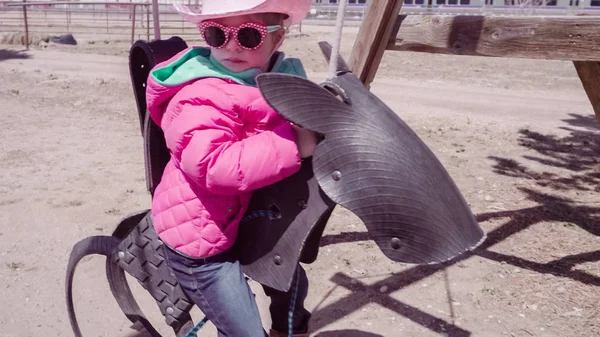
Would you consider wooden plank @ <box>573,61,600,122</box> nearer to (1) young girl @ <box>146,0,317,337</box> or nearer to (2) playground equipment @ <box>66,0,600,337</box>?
Answer: (2) playground equipment @ <box>66,0,600,337</box>

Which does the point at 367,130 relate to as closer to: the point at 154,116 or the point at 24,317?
the point at 154,116

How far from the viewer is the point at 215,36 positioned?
1.58 meters

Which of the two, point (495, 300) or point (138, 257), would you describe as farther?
point (495, 300)

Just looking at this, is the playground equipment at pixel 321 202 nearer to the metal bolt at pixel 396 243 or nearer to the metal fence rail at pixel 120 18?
the metal bolt at pixel 396 243

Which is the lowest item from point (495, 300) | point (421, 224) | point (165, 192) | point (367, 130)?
point (495, 300)

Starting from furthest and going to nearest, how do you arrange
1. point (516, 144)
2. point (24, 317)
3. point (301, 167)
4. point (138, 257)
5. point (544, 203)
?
point (516, 144), point (544, 203), point (24, 317), point (138, 257), point (301, 167)

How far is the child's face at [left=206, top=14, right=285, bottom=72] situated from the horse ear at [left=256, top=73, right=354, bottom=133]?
27cm

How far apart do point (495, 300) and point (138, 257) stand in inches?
94.5

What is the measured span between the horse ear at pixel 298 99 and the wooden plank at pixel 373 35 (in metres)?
1.88

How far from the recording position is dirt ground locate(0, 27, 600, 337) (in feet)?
10.9

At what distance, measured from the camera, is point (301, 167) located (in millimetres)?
1532

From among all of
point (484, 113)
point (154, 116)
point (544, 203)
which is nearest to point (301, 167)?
point (154, 116)

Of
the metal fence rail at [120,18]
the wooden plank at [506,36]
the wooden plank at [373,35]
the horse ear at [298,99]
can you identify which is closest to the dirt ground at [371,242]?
the wooden plank at [373,35]

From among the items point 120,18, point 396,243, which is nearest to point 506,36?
→ point 396,243
